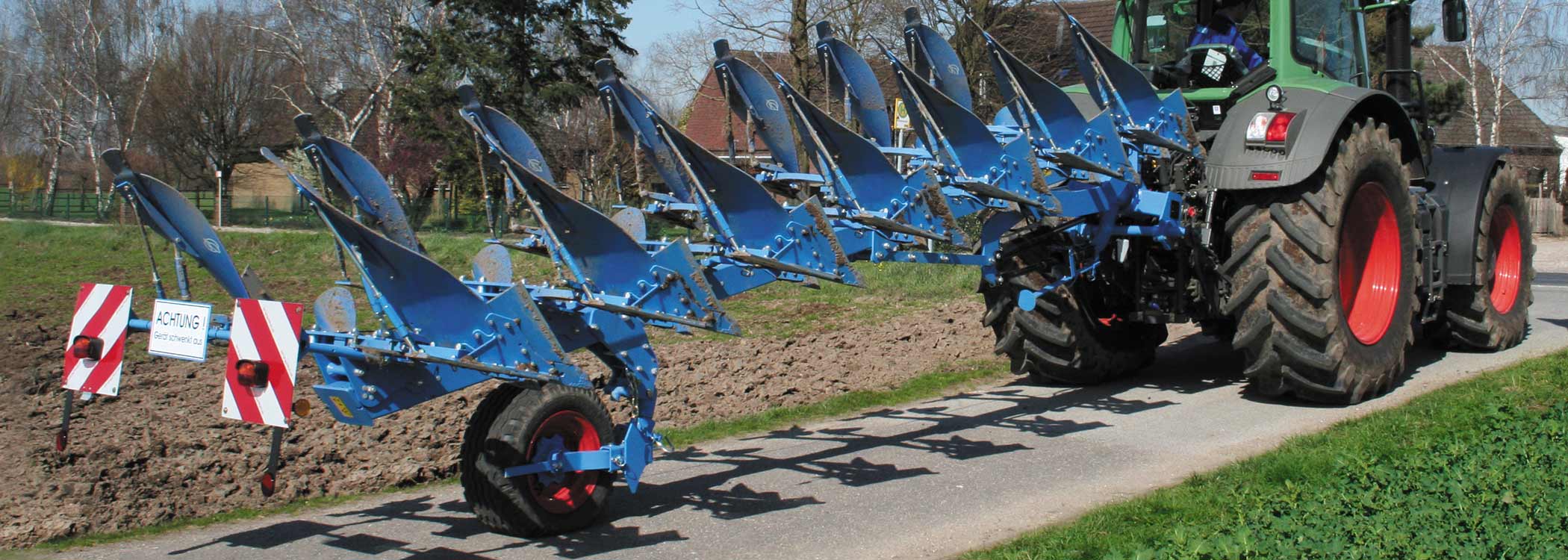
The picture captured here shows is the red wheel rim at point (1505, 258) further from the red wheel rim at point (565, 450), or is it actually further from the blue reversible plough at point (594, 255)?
the red wheel rim at point (565, 450)

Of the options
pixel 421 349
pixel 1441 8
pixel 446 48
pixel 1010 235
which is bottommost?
pixel 421 349

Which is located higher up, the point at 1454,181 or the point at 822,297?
the point at 1454,181

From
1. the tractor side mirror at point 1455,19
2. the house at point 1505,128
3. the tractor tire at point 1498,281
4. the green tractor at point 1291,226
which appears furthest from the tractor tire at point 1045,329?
the house at point 1505,128

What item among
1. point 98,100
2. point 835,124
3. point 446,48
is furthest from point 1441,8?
point 98,100

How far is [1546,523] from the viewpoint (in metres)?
4.66

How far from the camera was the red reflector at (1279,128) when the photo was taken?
7637 millimetres

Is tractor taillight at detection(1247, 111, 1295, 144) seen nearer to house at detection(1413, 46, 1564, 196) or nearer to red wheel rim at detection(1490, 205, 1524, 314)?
red wheel rim at detection(1490, 205, 1524, 314)

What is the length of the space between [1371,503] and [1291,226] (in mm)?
2993

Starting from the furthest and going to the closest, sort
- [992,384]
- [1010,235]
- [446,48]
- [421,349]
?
[446,48] → [992,384] → [1010,235] → [421,349]

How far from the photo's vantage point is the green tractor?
7660 mm

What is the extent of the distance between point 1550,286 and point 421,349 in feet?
49.7

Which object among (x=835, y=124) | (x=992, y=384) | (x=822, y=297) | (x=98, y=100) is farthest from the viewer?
(x=98, y=100)

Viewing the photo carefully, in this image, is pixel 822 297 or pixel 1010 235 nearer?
pixel 1010 235

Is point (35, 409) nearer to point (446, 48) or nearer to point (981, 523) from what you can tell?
point (981, 523)
